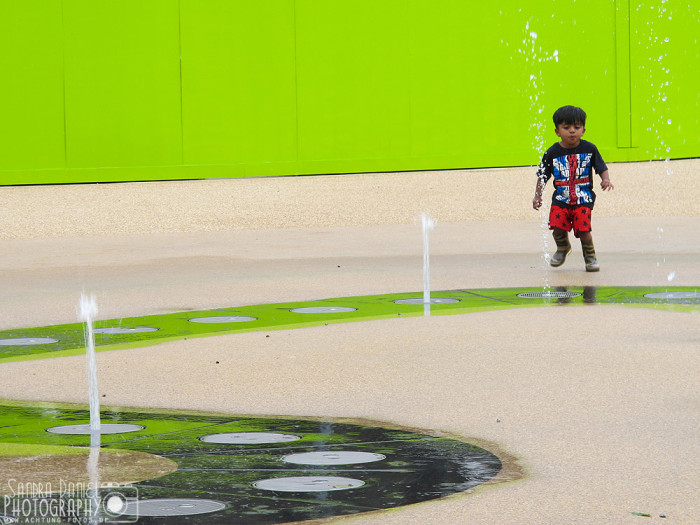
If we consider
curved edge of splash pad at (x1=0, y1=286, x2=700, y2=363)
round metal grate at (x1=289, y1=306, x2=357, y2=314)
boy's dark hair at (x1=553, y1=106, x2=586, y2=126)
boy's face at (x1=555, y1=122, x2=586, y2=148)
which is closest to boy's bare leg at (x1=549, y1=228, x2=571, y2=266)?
boy's face at (x1=555, y1=122, x2=586, y2=148)

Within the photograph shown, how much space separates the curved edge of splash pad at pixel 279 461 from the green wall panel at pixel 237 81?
46.2ft

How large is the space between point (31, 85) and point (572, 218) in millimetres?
10989

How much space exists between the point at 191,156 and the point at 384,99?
3.19m

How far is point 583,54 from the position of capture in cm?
2022

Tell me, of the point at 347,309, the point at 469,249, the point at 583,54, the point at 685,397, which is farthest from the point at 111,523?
the point at 583,54

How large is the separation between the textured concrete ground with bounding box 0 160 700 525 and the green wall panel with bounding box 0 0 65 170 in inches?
107

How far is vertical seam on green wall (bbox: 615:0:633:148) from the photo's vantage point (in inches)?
794

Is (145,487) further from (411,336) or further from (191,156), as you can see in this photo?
(191,156)

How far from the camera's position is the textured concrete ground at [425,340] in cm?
452

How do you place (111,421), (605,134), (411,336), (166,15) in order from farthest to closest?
(605,134)
(166,15)
(411,336)
(111,421)

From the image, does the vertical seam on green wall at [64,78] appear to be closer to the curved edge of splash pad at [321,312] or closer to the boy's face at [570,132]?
the boy's face at [570,132]

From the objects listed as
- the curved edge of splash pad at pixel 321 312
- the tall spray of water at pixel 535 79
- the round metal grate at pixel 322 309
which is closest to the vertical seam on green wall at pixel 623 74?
the tall spray of water at pixel 535 79

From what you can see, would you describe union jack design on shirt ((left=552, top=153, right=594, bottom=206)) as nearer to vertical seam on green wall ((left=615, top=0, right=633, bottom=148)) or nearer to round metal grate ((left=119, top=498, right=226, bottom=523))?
round metal grate ((left=119, top=498, right=226, bottom=523))

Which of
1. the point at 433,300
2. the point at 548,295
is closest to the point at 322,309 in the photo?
the point at 433,300
